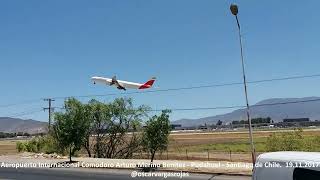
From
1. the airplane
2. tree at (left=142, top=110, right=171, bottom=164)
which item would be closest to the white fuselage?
the airplane

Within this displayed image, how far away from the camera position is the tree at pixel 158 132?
3344 centimetres

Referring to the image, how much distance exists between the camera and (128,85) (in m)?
53.5

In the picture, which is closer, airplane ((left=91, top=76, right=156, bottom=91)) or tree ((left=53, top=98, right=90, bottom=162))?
tree ((left=53, top=98, right=90, bottom=162))

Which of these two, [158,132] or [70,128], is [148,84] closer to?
[70,128]

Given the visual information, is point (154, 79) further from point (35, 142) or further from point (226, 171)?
point (226, 171)

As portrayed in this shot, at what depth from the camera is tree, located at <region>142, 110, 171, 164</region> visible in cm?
3344

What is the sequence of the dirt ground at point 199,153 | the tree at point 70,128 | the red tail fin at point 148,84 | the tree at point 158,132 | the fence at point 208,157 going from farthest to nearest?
the red tail fin at point 148,84 → the dirt ground at point 199,153 → the fence at point 208,157 → the tree at point 70,128 → the tree at point 158,132

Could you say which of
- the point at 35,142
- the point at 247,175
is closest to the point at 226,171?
the point at 247,175

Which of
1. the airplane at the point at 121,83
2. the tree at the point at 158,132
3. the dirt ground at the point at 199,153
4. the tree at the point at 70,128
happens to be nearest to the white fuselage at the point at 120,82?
the airplane at the point at 121,83

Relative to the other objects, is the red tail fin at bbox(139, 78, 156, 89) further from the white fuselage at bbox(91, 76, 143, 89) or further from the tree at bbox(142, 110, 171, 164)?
the tree at bbox(142, 110, 171, 164)

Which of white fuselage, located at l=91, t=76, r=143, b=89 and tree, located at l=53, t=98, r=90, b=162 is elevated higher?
white fuselage, located at l=91, t=76, r=143, b=89

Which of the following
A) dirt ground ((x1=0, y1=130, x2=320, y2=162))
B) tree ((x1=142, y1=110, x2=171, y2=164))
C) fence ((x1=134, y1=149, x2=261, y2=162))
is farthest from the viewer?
dirt ground ((x1=0, y1=130, x2=320, y2=162))

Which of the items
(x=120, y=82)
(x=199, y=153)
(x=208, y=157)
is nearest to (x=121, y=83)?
(x=120, y=82)

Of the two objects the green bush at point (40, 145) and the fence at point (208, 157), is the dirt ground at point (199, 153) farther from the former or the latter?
the green bush at point (40, 145)
